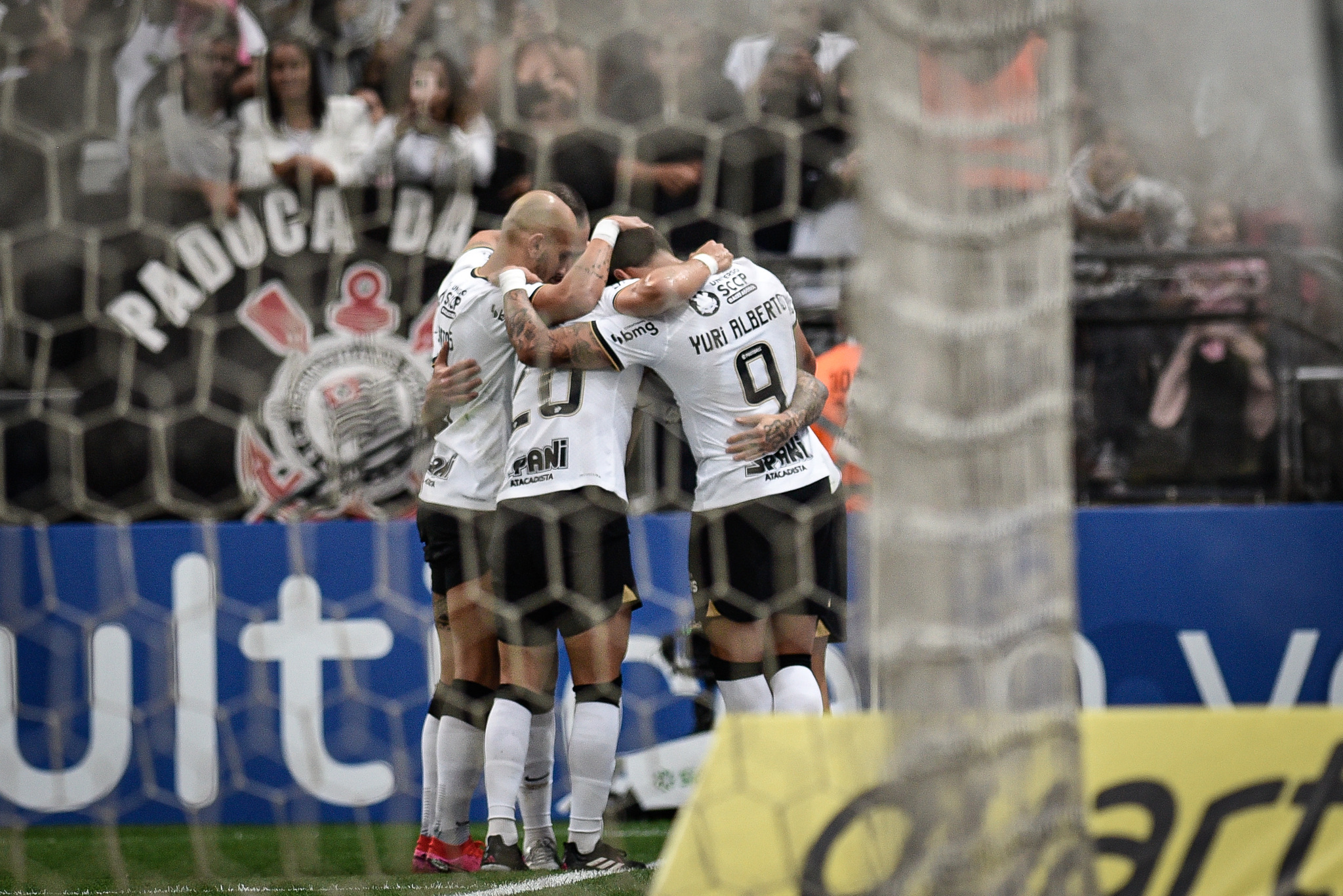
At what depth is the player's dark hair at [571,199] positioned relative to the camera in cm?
310

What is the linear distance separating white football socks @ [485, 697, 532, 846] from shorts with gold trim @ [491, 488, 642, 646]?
0.14m

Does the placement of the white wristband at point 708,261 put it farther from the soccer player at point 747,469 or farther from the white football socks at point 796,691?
the white football socks at point 796,691

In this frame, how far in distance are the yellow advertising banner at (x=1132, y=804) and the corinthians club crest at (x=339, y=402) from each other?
7.48 ft

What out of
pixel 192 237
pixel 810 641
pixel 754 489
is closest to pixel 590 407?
pixel 754 489

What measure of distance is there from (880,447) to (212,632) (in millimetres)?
→ 3031

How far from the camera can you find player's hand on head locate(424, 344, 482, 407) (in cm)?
303

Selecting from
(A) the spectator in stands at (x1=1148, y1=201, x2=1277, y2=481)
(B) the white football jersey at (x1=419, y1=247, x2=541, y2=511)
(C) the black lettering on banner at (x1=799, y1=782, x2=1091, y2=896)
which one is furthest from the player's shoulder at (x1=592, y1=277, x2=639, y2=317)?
(A) the spectator in stands at (x1=1148, y1=201, x2=1277, y2=481)

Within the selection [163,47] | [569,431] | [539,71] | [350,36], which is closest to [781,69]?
[539,71]

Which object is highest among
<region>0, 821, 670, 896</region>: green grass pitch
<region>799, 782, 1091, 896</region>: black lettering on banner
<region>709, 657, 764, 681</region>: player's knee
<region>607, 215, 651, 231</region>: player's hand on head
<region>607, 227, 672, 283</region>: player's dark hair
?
<region>607, 215, 651, 231</region>: player's hand on head

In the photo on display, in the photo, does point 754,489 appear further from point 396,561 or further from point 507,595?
point 396,561

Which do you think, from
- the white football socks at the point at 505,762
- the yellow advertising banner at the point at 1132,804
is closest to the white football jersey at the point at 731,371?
the white football socks at the point at 505,762

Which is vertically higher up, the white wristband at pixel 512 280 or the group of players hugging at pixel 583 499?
the white wristband at pixel 512 280

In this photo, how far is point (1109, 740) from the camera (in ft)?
4.99

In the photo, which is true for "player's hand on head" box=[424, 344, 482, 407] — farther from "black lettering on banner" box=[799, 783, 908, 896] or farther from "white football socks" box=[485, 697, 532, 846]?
"black lettering on banner" box=[799, 783, 908, 896]
